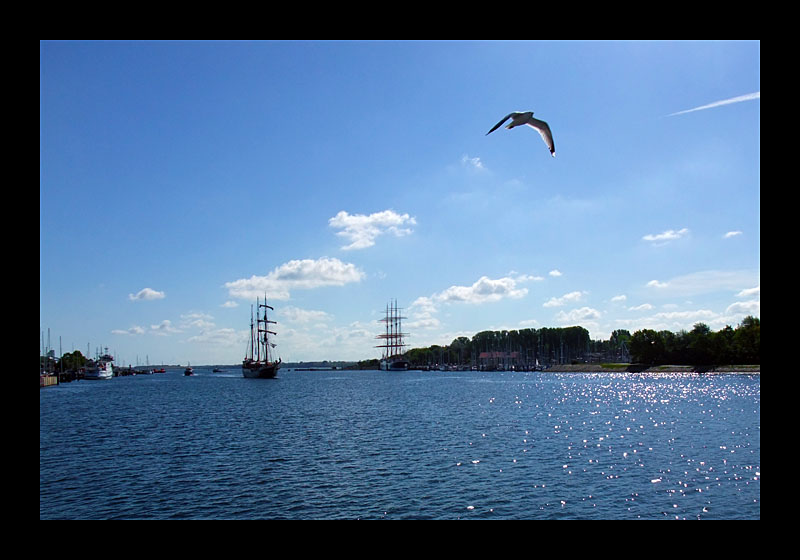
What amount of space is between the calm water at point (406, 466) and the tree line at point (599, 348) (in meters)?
69.0

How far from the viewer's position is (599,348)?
176 metres

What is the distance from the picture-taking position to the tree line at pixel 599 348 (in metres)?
96.6

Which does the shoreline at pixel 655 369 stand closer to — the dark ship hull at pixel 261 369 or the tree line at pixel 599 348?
the tree line at pixel 599 348

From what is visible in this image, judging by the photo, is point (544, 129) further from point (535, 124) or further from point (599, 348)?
point (599, 348)

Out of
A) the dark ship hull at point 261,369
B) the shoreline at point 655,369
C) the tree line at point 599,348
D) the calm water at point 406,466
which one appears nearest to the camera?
the calm water at point 406,466

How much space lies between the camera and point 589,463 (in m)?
20.0

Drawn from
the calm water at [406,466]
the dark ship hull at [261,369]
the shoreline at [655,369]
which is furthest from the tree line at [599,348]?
the dark ship hull at [261,369]

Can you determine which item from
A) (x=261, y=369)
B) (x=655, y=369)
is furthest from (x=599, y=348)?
(x=261, y=369)

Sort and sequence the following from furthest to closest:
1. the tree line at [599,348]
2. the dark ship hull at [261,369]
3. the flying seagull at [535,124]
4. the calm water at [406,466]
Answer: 1. the dark ship hull at [261,369]
2. the tree line at [599,348]
3. the calm water at [406,466]
4. the flying seagull at [535,124]

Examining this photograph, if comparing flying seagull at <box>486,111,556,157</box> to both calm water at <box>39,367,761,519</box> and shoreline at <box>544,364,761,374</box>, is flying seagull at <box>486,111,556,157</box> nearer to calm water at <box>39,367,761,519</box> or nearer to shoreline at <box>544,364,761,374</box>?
calm water at <box>39,367,761,519</box>

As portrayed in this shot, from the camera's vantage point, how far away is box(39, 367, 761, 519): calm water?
14.4m

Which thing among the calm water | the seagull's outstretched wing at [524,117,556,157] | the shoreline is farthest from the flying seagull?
the shoreline
